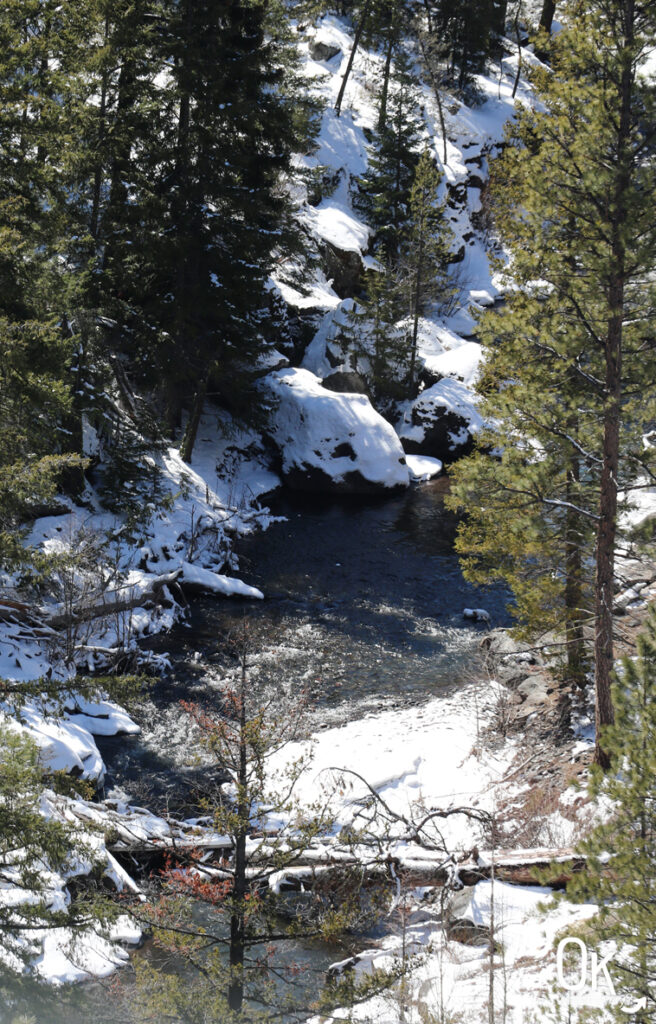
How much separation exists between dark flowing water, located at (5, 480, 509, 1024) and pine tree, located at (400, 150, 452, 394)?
12.8 metres

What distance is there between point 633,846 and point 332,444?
24.0 m

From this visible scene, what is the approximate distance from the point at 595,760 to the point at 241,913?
543 cm

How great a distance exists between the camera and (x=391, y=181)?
39812mm

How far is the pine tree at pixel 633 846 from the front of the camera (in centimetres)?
519

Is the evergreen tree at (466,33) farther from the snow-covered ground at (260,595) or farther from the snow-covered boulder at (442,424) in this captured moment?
the snow-covered boulder at (442,424)

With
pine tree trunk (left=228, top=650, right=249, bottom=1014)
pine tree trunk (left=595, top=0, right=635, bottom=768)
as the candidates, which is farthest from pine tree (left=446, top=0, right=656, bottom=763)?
pine tree trunk (left=228, top=650, right=249, bottom=1014)

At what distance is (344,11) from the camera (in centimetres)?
5425

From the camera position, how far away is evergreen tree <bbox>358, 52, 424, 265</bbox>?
39219 mm

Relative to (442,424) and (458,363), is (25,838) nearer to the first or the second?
(442,424)

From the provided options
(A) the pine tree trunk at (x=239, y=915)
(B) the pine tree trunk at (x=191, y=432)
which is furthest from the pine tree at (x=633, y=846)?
(B) the pine tree trunk at (x=191, y=432)

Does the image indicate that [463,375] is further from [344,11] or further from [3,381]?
[344,11]

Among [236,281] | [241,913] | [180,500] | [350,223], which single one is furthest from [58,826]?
[350,223]

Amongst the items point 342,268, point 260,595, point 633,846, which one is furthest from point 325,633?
point 342,268

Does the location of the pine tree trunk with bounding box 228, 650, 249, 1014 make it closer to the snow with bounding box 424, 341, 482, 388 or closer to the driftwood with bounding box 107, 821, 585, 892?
the driftwood with bounding box 107, 821, 585, 892
